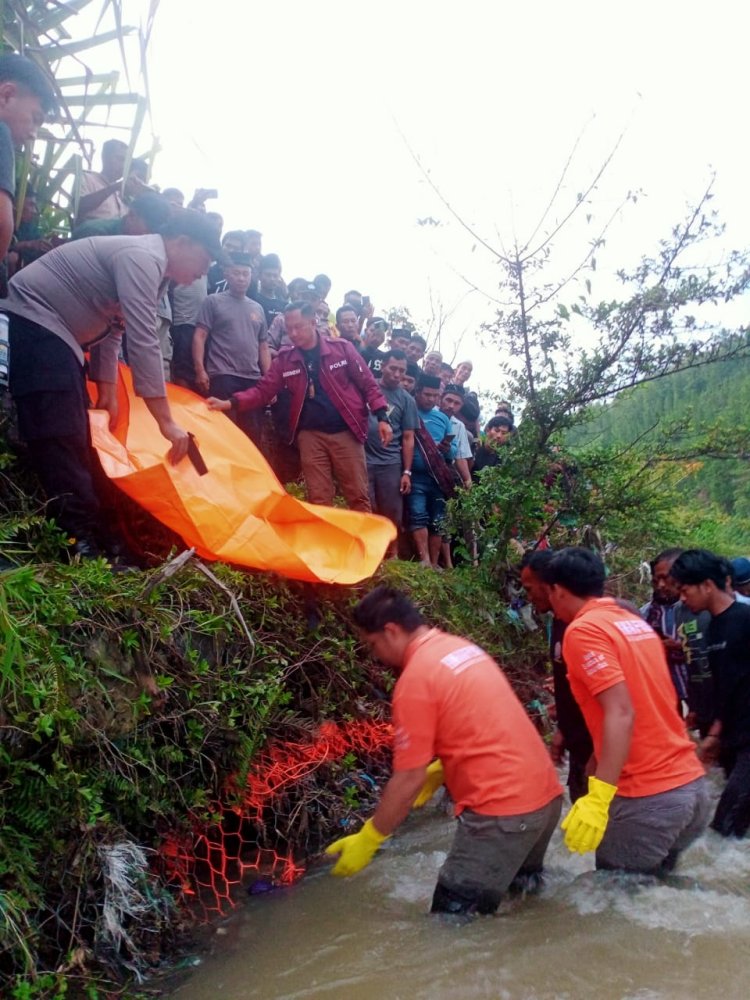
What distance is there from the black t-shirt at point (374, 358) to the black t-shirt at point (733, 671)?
13.5 ft

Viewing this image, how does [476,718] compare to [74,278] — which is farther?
[74,278]

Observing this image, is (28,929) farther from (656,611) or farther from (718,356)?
(718,356)

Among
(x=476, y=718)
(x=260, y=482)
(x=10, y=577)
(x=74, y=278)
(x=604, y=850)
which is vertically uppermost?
(x=74, y=278)

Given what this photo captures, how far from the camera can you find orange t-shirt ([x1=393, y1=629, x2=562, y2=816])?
108 inches

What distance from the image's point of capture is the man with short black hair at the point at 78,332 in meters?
3.61

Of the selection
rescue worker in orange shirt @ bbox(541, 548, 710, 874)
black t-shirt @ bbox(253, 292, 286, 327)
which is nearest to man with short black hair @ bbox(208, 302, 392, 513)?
black t-shirt @ bbox(253, 292, 286, 327)

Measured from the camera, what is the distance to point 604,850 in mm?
2982

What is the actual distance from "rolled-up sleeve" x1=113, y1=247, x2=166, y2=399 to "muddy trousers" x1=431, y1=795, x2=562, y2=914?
2.37 m

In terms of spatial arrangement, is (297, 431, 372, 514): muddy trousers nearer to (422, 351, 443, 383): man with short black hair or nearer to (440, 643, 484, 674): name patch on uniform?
(440, 643, 484, 674): name patch on uniform

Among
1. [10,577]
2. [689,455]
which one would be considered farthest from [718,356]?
[10,577]

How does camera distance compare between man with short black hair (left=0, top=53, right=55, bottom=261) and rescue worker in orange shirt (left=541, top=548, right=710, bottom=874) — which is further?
man with short black hair (left=0, top=53, right=55, bottom=261)

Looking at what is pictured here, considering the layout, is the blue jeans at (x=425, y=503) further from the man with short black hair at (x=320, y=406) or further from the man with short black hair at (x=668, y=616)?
the man with short black hair at (x=668, y=616)


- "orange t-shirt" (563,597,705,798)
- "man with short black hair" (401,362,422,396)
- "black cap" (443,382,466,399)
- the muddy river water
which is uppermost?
"man with short black hair" (401,362,422,396)

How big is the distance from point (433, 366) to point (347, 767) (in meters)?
5.38
